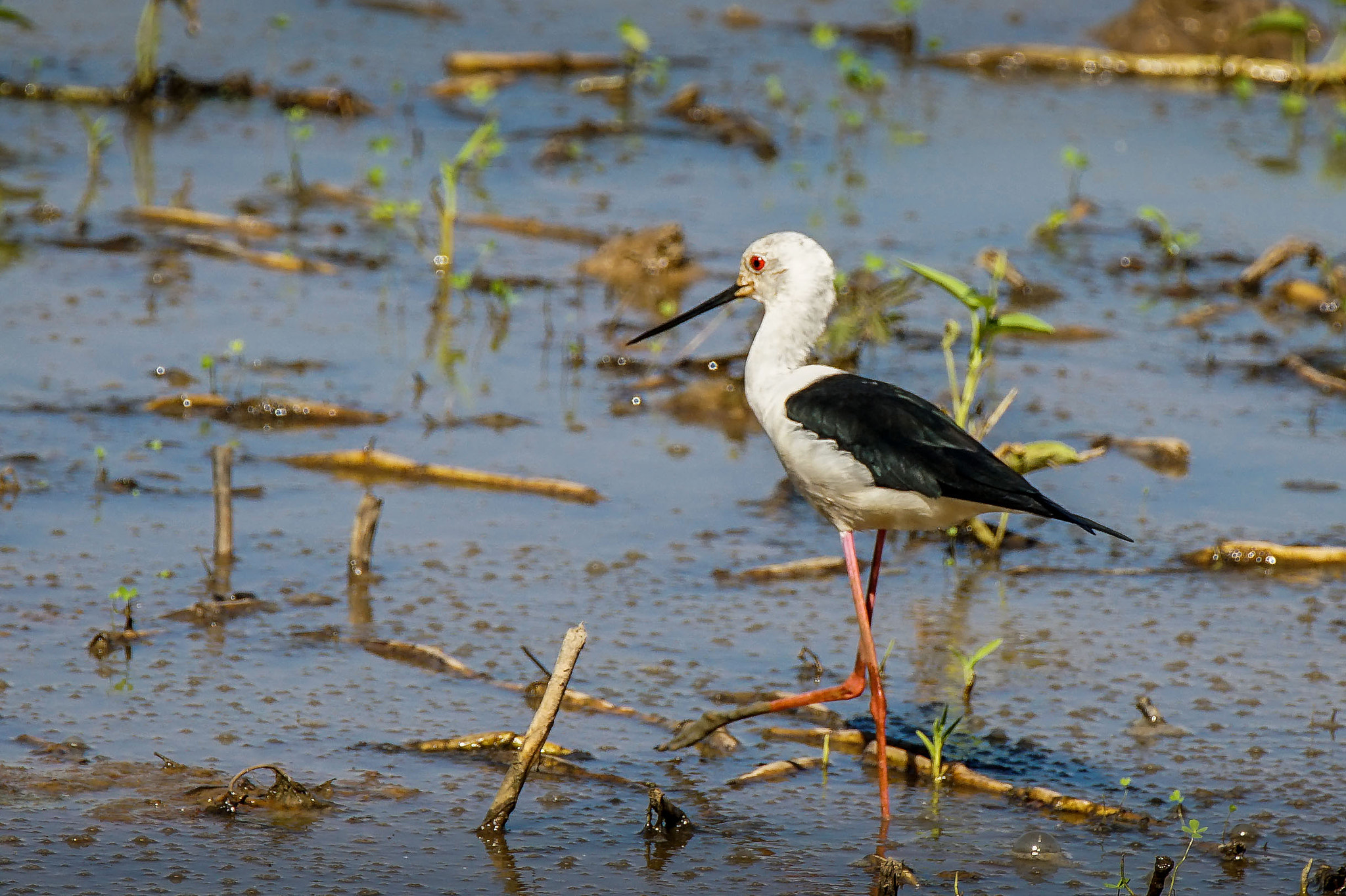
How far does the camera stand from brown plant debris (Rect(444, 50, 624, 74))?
34.2 ft

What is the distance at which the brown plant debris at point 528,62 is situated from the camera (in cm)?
1041

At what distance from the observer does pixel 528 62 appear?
34.4ft

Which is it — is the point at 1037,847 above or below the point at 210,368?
below

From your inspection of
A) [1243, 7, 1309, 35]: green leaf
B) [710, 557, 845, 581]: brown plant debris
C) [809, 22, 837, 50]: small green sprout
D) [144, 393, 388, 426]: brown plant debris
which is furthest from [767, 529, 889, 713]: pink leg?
[809, 22, 837, 50]: small green sprout

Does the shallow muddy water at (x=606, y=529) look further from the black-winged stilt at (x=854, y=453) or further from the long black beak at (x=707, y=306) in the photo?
the long black beak at (x=707, y=306)

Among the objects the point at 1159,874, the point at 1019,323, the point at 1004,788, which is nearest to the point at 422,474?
the point at 1019,323

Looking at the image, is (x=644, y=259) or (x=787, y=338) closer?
(x=787, y=338)

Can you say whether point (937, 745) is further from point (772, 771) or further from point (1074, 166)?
point (1074, 166)

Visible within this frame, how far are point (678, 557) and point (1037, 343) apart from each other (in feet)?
8.43

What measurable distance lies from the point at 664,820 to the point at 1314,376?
402cm

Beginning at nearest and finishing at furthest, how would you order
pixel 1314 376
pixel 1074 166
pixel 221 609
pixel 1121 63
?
pixel 221 609 → pixel 1314 376 → pixel 1074 166 → pixel 1121 63

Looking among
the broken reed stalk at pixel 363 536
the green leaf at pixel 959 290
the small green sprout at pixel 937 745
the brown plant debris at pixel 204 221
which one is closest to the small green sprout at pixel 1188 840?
the small green sprout at pixel 937 745

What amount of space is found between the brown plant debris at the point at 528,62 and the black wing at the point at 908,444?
22.2 ft

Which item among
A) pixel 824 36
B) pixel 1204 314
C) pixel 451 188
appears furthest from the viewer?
pixel 824 36
